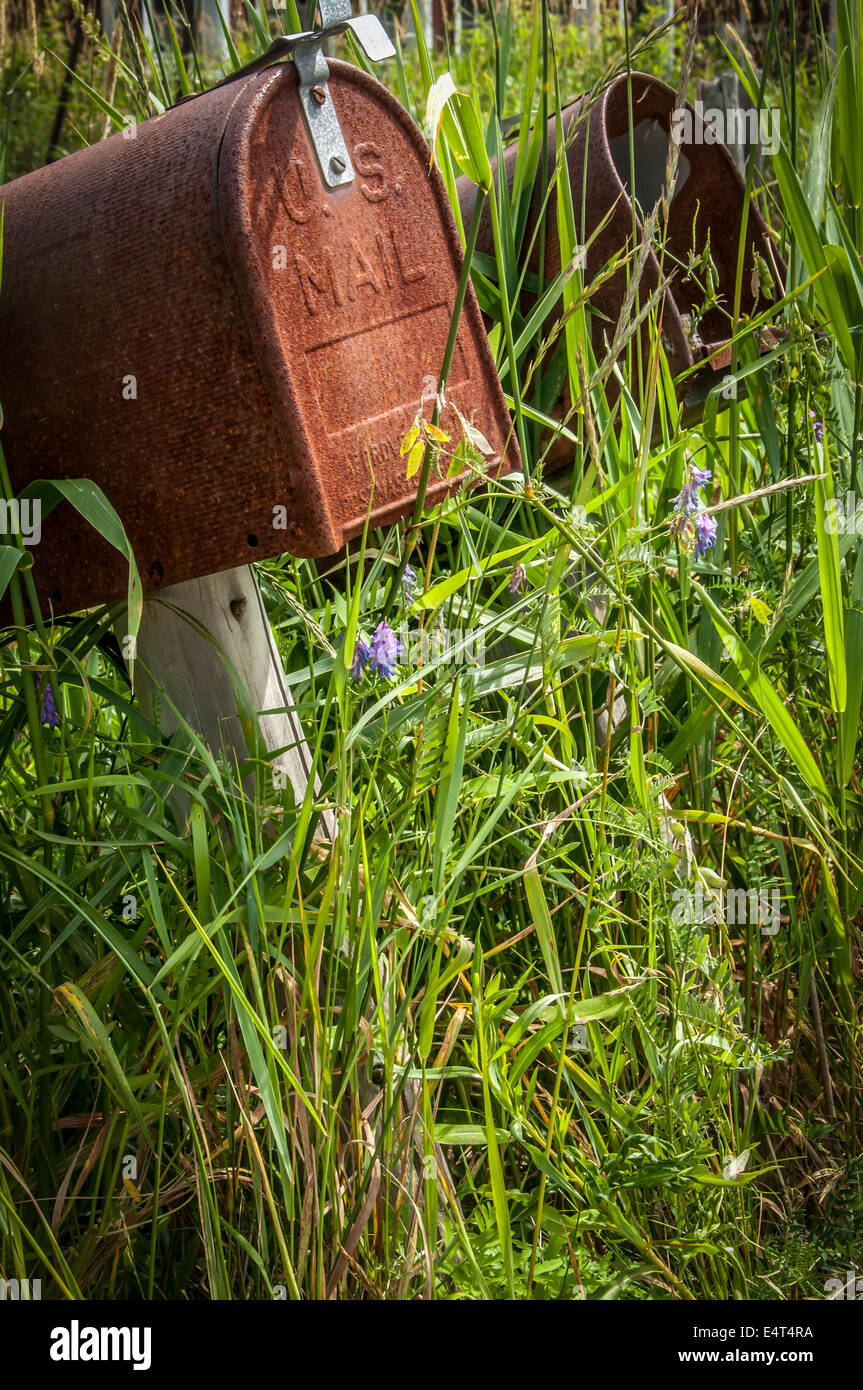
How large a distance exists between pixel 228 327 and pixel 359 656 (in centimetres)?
44

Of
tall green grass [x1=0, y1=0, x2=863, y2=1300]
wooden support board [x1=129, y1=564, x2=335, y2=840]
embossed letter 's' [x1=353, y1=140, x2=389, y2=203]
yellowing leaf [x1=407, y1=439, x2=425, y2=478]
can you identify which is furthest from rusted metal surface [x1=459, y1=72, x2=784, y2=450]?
wooden support board [x1=129, y1=564, x2=335, y2=840]

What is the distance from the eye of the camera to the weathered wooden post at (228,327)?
3.60ft

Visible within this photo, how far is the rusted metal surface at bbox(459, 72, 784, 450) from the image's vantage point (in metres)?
1.59

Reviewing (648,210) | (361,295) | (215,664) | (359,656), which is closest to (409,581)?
(359,656)

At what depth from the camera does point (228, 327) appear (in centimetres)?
110

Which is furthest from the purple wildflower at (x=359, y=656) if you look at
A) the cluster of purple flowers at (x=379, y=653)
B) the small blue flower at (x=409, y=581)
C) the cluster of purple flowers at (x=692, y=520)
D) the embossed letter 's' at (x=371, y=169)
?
the embossed letter 's' at (x=371, y=169)

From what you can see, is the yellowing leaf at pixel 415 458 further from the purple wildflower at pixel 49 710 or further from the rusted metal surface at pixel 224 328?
the purple wildflower at pixel 49 710

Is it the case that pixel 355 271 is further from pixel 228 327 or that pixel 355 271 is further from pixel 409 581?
pixel 409 581

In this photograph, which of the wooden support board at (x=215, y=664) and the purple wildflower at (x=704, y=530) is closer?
the wooden support board at (x=215, y=664)

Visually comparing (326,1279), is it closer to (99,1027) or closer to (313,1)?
(99,1027)

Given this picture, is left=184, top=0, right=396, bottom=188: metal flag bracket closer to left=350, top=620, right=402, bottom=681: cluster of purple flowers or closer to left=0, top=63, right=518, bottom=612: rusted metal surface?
left=0, top=63, right=518, bottom=612: rusted metal surface

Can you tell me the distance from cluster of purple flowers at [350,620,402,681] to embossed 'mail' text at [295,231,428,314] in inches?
15.0

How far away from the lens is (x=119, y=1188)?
130cm
